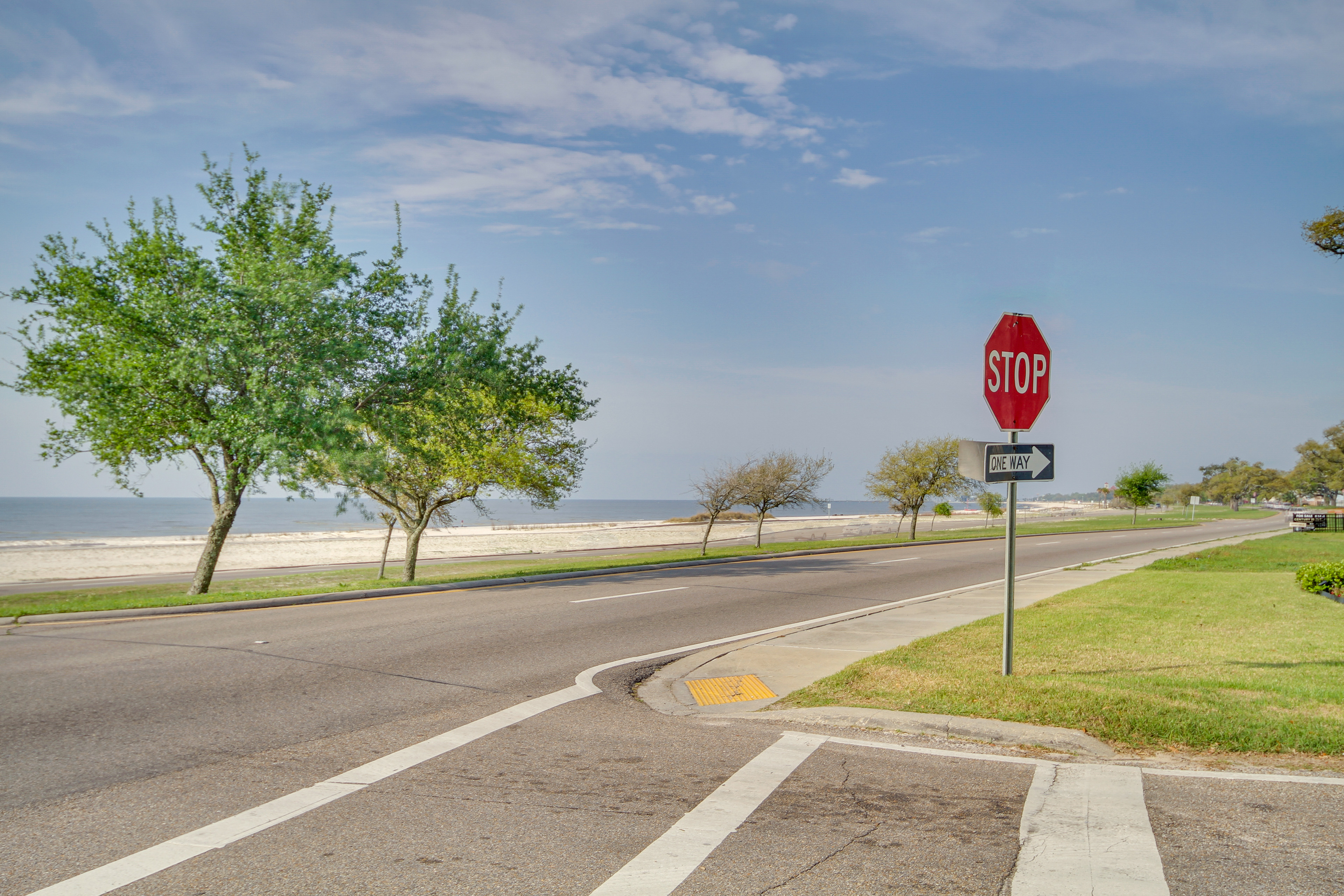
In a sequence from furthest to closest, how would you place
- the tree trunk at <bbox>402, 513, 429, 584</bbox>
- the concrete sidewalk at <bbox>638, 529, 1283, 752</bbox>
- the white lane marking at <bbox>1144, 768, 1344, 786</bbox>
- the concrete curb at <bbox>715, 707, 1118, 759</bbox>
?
the tree trunk at <bbox>402, 513, 429, 584</bbox> < the concrete sidewalk at <bbox>638, 529, 1283, 752</bbox> < the concrete curb at <bbox>715, 707, 1118, 759</bbox> < the white lane marking at <bbox>1144, 768, 1344, 786</bbox>

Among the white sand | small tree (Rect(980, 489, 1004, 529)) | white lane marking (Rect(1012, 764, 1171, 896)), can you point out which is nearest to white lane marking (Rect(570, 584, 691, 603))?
white lane marking (Rect(1012, 764, 1171, 896))

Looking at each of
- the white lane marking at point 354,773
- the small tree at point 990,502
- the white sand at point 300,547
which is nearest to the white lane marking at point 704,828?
the white lane marking at point 354,773

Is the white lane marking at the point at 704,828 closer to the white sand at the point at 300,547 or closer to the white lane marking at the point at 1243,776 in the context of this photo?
the white lane marking at the point at 1243,776

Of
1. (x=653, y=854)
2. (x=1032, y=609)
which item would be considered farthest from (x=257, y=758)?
(x=1032, y=609)

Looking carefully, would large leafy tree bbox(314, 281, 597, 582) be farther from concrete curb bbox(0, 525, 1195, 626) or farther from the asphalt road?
the asphalt road

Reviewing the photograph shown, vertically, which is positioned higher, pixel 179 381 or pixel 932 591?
pixel 179 381

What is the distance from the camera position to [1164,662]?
8.00 metres

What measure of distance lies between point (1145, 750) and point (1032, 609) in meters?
7.67

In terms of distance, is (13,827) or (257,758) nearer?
(13,827)

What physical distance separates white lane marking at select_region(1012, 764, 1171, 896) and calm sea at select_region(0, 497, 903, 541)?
19047mm

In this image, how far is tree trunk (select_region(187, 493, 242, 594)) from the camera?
1750 cm

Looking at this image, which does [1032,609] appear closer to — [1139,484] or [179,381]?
[179,381]

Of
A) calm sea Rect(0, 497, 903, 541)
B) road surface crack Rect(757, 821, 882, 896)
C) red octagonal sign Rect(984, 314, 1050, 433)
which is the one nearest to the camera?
road surface crack Rect(757, 821, 882, 896)

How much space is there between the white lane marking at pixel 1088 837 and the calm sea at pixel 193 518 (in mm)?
19047
